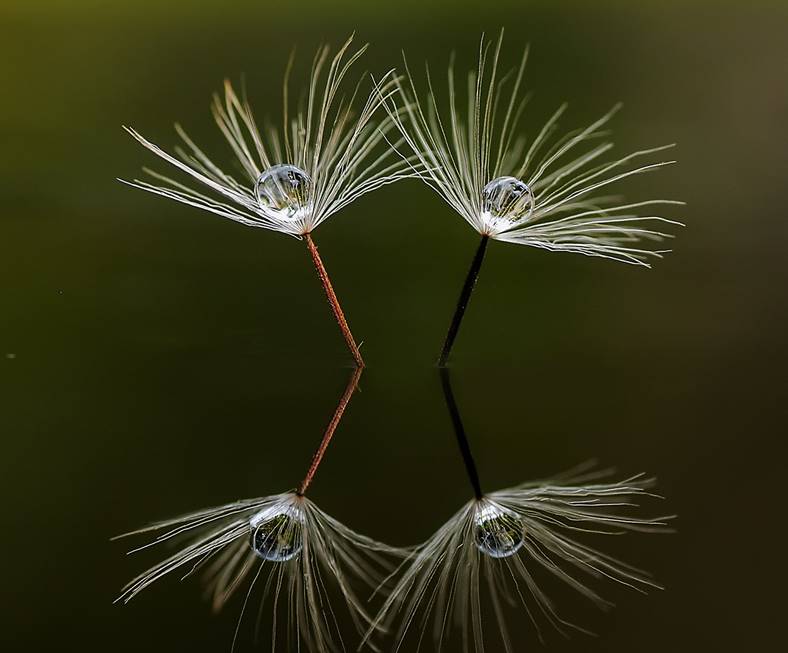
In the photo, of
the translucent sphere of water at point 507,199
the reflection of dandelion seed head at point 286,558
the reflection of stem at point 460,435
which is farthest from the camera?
the translucent sphere of water at point 507,199

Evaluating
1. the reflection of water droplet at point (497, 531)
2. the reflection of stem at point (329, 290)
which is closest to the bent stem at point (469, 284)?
the reflection of stem at point (329, 290)

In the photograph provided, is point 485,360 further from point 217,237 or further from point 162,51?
point 162,51

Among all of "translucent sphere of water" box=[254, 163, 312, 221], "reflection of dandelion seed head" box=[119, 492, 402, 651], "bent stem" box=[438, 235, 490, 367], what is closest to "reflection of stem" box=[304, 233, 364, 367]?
"translucent sphere of water" box=[254, 163, 312, 221]

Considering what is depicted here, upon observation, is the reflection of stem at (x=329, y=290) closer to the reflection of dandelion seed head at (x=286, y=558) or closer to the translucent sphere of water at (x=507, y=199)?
the translucent sphere of water at (x=507, y=199)

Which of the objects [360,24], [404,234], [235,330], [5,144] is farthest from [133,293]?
[360,24]

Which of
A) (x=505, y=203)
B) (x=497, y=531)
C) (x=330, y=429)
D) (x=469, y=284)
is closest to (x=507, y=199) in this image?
(x=505, y=203)

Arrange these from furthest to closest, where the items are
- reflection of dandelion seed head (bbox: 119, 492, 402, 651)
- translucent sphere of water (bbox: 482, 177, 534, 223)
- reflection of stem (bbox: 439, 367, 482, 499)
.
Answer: translucent sphere of water (bbox: 482, 177, 534, 223)
reflection of stem (bbox: 439, 367, 482, 499)
reflection of dandelion seed head (bbox: 119, 492, 402, 651)

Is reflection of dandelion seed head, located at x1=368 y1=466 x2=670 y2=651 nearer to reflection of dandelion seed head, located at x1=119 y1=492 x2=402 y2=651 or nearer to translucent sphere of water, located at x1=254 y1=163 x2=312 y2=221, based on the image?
reflection of dandelion seed head, located at x1=119 y1=492 x2=402 y2=651
